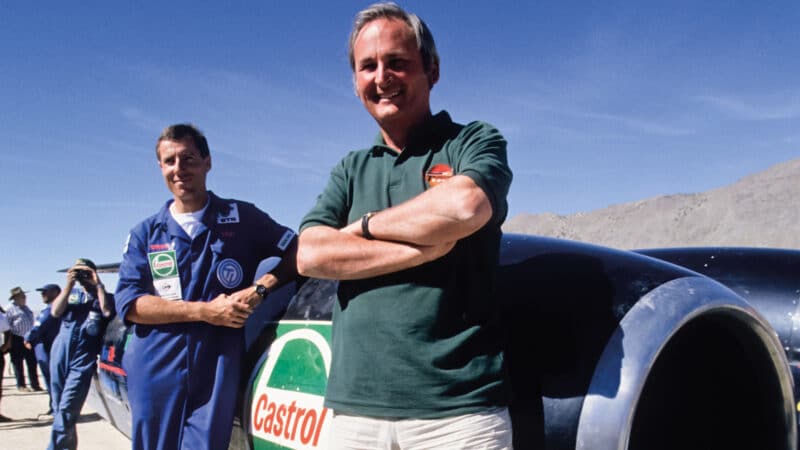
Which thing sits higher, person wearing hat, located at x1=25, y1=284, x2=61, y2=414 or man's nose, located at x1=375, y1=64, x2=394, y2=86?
man's nose, located at x1=375, y1=64, x2=394, y2=86

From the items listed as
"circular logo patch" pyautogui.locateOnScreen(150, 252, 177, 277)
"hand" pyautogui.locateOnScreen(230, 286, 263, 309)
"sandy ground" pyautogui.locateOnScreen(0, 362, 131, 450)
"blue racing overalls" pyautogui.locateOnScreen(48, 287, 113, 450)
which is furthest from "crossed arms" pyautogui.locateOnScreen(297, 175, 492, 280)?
"sandy ground" pyautogui.locateOnScreen(0, 362, 131, 450)

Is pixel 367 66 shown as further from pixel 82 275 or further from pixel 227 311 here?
pixel 82 275

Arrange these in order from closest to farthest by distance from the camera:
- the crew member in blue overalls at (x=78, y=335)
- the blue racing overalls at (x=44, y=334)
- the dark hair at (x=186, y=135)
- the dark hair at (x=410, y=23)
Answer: the dark hair at (x=410, y=23), the dark hair at (x=186, y=135), the crew member in blue overalls at (x=78, y=335), the blue racing overalls at (x=44, y=334)

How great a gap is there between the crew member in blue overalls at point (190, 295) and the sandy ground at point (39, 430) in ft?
13.7

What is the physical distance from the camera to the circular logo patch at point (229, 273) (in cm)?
272

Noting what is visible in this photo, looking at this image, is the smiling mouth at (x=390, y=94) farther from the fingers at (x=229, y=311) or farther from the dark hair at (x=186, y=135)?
the dark hair at (x=186, y=135)

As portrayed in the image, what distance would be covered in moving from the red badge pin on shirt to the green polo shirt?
2cm


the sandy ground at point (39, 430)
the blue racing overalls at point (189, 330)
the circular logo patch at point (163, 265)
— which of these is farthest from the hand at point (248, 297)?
the sandy ground at point (39, 430)

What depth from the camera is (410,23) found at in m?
1.85

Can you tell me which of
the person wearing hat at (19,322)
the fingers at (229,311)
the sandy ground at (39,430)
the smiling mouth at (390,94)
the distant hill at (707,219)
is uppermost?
the distant hill at (707,219)

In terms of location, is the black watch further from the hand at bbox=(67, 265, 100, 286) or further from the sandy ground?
the sandy ground

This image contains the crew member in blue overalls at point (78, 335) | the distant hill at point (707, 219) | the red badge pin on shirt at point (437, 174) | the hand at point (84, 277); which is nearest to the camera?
the red badge pin on shirt at point (437, 174)

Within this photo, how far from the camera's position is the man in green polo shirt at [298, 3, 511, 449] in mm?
1586

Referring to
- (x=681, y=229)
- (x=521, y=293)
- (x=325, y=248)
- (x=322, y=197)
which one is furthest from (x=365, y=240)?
(x=681, y=229)
